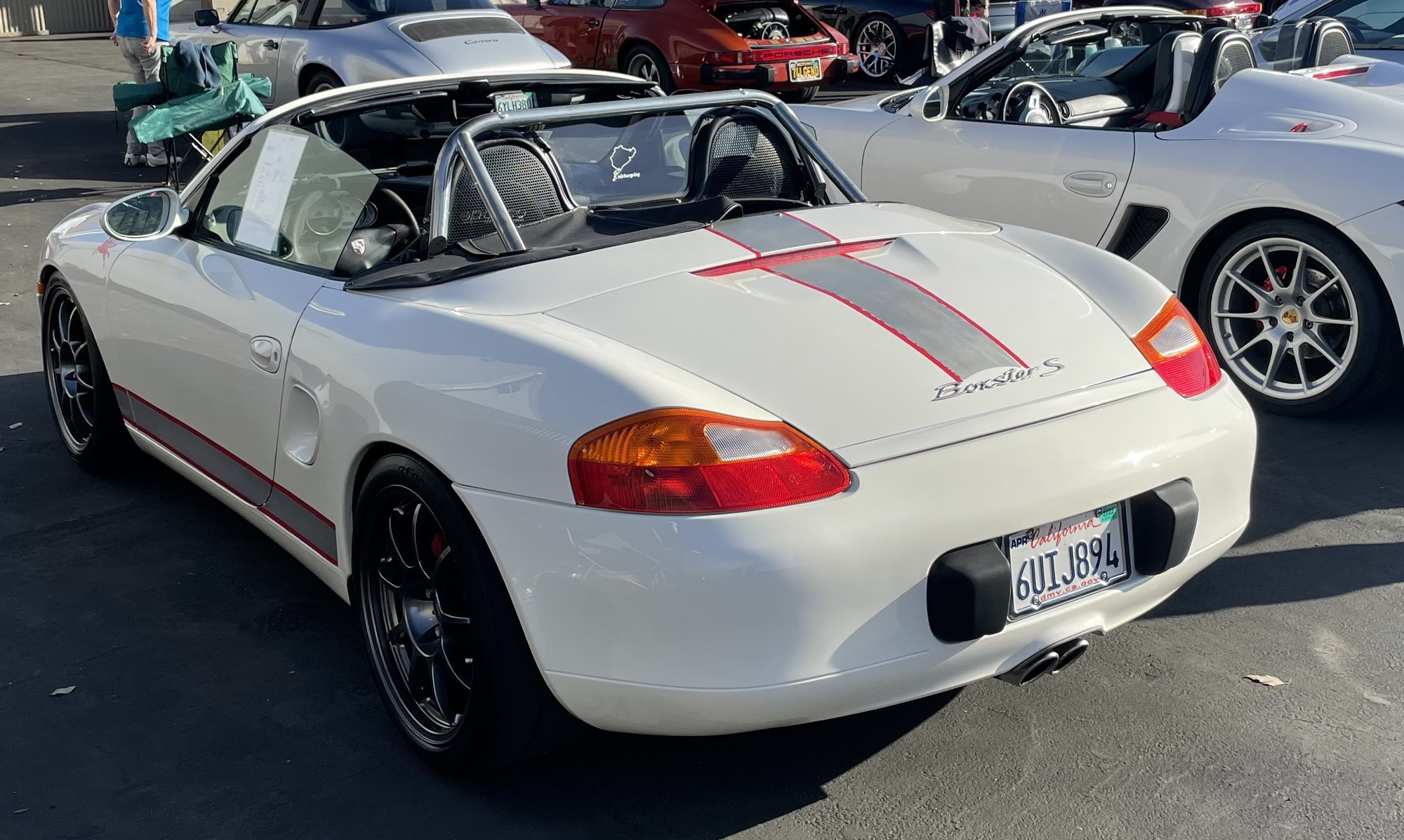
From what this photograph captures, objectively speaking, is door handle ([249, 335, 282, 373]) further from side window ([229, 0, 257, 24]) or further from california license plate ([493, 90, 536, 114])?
side window ([229, 0, 257, 24])

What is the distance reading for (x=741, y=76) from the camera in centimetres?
1300

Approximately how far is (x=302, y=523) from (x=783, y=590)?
1564mm

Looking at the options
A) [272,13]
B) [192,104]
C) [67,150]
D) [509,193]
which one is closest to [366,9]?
[272,13]

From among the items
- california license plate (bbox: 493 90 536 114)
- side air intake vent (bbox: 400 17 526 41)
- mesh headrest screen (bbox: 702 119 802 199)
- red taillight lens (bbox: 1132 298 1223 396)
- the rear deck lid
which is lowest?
side air intake vent (bbox: 400 17 526 41)

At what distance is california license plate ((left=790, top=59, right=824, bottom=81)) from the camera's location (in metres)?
13.3

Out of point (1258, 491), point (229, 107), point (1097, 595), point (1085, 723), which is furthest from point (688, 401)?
point (229, 107)

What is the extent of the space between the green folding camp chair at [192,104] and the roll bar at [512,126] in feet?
19.2

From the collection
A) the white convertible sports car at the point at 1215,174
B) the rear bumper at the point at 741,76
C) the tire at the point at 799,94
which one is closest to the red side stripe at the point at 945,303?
the white convertible sports car at the point at 1215,174

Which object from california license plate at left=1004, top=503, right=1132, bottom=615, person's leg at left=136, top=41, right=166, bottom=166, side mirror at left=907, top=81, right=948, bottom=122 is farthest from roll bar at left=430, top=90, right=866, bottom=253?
person's leg at left=136, top=41, right=166, bottom=166

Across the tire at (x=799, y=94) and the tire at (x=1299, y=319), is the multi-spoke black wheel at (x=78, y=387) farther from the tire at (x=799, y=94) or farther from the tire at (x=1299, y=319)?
the tire at (x=799, y=94)

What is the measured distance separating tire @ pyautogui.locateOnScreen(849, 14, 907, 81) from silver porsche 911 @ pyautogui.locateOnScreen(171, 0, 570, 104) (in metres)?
5.95

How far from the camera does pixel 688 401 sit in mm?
2596

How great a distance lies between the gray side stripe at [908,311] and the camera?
9.40 ft

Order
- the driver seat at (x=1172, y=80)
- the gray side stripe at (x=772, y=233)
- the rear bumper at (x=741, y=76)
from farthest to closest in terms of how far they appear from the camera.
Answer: the rear bumper at (x=741, y=76)
the driver seat at (x=1172, y=80)
the gray side stripe at (x=772, y=233)
